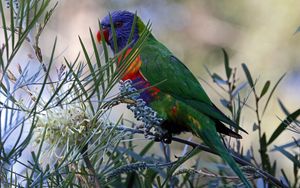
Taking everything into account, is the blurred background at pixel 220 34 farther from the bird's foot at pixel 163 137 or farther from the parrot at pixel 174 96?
the bird's foot at pixel 163 137

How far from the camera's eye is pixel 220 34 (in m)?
4.03

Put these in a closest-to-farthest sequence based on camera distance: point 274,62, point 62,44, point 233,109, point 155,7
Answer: point 233,109 → point 274,62 → point 62,44 → point 155,7

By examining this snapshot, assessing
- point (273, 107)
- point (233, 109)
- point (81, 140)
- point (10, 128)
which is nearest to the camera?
point (10, 128)

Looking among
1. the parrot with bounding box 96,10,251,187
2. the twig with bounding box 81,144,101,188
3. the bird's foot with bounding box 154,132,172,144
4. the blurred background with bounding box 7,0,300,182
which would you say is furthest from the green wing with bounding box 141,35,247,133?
the blurred background with bounding box 7,0,300,182

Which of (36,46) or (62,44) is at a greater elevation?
(62,44)

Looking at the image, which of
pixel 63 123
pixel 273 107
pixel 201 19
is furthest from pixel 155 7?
pixel 63 123

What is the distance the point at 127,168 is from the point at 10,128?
0.78ft

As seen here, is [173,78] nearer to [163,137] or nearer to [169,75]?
[169,75]

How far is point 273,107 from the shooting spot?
318 cm

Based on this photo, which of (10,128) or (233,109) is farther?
(233,109)

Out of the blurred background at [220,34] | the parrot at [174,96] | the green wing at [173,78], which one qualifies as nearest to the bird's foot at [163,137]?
the parrot at [174,96]

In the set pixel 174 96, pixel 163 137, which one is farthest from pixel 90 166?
pixel 174 96

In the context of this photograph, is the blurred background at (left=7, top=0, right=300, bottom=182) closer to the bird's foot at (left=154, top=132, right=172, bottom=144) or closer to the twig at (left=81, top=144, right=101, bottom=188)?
the bird's foot at (left=154, top=132, right=172, bottom=144)

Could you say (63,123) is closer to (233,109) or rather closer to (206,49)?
(233,109)
